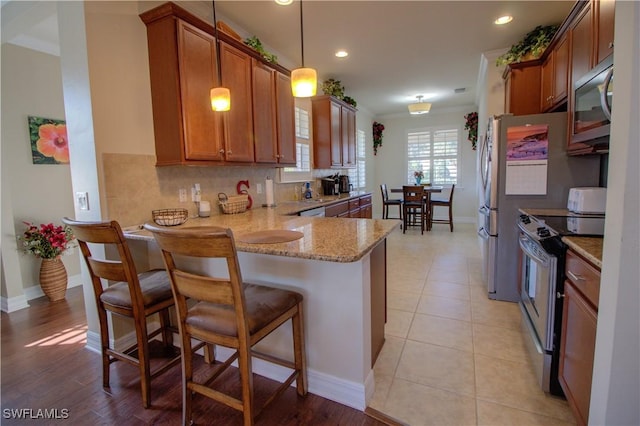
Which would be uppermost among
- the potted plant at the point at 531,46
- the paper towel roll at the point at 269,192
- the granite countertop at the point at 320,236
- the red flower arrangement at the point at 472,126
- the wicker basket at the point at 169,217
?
the potted plant at the point at 531,46

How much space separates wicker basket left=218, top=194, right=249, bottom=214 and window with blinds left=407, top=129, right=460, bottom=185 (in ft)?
19.1

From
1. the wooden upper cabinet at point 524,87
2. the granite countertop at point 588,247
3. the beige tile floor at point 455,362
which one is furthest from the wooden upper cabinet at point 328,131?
the granite countertop at point 588,247

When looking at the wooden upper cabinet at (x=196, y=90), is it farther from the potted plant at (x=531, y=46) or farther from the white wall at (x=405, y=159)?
the white wall at (x=405, y=159)

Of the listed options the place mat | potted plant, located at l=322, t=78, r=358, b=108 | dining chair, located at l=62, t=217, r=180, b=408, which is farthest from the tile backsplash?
potted plant, located at l=322, t=78, r=358, b=108

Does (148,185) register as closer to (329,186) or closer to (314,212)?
(314,212)

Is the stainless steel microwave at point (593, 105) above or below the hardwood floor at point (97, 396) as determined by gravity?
above

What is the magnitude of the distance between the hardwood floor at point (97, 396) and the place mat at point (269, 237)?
869 mm

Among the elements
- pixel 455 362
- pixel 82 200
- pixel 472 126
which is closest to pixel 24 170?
pixel 82 200

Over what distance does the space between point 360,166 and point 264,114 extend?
4.17 m

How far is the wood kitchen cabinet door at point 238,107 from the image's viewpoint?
2562 millimetres

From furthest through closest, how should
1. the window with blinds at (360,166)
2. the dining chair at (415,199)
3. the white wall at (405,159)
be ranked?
1. the white wall at (405,159)
2. the window with blinds at (360,166)
3. the dining chair at (415,199)

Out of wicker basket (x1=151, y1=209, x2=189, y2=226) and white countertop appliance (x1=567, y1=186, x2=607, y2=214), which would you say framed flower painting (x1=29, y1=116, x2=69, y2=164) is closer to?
wicker basket (x1=151, y1=209, x2=189, y2=226)

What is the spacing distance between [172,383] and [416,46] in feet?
13.6

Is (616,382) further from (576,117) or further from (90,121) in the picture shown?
(90,121)
